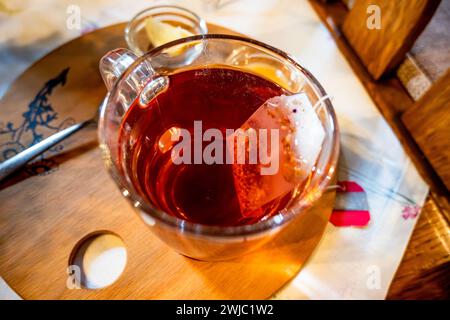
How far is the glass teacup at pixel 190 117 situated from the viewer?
48cm

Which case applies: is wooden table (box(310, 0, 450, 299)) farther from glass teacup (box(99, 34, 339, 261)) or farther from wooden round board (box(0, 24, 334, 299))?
glass teacup (box(99, 34, 339, 261))

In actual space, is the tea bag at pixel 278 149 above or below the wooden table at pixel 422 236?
above

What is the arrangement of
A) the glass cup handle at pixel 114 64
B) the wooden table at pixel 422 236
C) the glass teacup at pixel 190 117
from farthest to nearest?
the wooden table at pixel 422 236
the glass cup handle at pixel 114 64
the glass teacup at pixel 190 117

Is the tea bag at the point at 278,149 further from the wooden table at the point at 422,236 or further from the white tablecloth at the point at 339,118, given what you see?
the wooden table at the point at 422,236

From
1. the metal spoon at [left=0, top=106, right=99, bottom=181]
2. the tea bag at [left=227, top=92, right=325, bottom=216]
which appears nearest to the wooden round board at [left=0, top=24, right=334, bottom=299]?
the metal spoon at [left=0, top=106, right=99, bottom=181]

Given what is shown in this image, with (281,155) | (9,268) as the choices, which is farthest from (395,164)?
(9,268)

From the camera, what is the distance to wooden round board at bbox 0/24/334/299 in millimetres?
610

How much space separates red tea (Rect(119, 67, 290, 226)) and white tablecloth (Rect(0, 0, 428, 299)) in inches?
7.7

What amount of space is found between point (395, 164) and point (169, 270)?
1.70 ft

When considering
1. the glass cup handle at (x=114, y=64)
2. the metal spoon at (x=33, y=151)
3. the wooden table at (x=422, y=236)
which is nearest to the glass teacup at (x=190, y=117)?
the glass cup handle at (x=114, y=64)

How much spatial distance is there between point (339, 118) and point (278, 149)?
0.34 m

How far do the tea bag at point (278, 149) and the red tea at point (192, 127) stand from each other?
0.9 inches

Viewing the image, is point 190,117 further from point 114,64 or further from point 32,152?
point 32,152

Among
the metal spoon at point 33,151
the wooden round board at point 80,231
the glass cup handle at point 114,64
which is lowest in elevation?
the wooden round board at point 80,231
